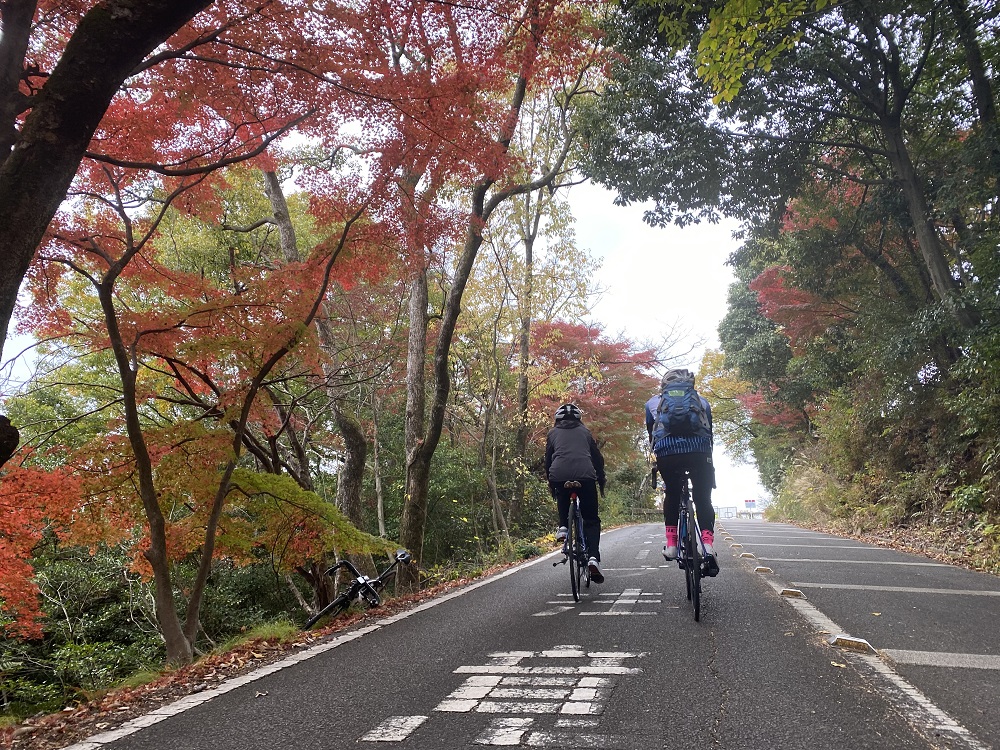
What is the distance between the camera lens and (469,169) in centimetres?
730

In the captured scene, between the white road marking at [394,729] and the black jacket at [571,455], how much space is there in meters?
3.18

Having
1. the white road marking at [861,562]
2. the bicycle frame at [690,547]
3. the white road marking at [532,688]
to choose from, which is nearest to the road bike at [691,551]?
the bicycle frame at [690,547]

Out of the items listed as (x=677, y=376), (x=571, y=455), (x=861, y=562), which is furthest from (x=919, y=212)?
(x=571, y=455)

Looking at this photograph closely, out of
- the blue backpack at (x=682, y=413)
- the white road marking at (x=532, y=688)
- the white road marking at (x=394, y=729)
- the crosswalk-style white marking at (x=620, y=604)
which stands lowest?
the crosswalk-style white marking at (x=620, y=604)

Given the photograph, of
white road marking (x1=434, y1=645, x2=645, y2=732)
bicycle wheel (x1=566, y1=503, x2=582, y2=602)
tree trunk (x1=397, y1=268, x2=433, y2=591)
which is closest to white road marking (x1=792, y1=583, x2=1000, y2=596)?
bicycle wheel (x1=566, y1=503, x2=582, y2=602)

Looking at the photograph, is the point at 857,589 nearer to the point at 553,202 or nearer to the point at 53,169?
the point at 53,169

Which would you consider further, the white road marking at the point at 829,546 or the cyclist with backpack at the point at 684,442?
the white road marking at the point at 829,546

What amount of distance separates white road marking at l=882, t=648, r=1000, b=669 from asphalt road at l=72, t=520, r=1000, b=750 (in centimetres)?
2

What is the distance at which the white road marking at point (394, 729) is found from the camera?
2365 mm

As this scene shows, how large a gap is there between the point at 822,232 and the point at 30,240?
521 inches

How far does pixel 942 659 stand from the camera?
327 centimetres

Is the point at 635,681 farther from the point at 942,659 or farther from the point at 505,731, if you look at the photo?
the point at 942,659

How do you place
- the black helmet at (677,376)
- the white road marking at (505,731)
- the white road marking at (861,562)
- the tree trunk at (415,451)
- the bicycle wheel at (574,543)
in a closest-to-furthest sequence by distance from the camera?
1. the white road marking at (505,731)
2. the black helmet at (677,376)
3. the bicycle wheel at (574,543)
4. the white road marking at (861,562)
5. the tree trunk at (415,451)

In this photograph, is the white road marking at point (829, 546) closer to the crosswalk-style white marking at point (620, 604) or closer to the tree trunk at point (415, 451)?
the crosswalk-style white marking at point (620, 604)
